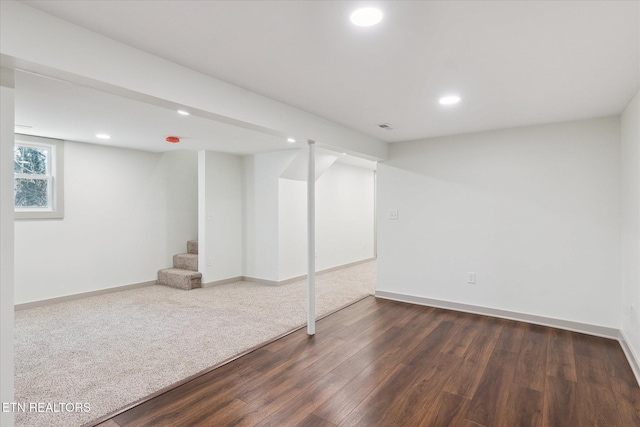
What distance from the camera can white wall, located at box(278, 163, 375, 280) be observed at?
5816 mm

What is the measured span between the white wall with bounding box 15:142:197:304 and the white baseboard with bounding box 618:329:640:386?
6399mm

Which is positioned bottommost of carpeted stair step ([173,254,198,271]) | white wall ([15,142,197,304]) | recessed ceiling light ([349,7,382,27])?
carpeted stair step ([173,254,198,271])

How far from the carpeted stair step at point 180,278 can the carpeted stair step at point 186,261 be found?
11 centimetres

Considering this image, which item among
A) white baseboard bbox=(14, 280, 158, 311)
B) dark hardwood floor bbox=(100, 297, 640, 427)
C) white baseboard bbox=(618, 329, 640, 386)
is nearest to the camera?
dark hardwood floor bbox=(100, 297, 640, 427)

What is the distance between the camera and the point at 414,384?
A: 97.8 inches

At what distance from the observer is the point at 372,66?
222 centimetres

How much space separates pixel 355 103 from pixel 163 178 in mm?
4396

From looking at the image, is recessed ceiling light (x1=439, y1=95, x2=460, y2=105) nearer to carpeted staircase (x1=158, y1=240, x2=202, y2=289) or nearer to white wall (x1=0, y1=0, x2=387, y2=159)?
white wall (x1=0, y1=0, x2=387, y2=159)

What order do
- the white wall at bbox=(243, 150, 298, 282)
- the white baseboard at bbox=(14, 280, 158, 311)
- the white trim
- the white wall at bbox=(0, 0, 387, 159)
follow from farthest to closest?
the white wall at bbox=(243, 150, 298, 282), the white baseboard at bbox=(14, 280, 158, 311), the white trim, the white wall at bbox=(0, 0, 387, 159)

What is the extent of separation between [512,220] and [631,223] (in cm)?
112

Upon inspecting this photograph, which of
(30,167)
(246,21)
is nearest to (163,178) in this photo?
(30,167)

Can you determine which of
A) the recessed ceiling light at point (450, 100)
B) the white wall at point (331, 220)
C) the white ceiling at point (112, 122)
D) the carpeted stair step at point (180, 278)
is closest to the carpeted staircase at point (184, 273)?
the carpeted stair step at point (180, 278)

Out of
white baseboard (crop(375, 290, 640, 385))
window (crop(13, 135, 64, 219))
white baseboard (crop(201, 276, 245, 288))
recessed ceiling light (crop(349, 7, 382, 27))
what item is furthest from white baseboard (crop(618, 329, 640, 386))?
window (crop(13, 135, 64, 219))

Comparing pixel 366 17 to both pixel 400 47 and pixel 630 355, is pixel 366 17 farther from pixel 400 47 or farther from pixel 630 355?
pixel 630 355
